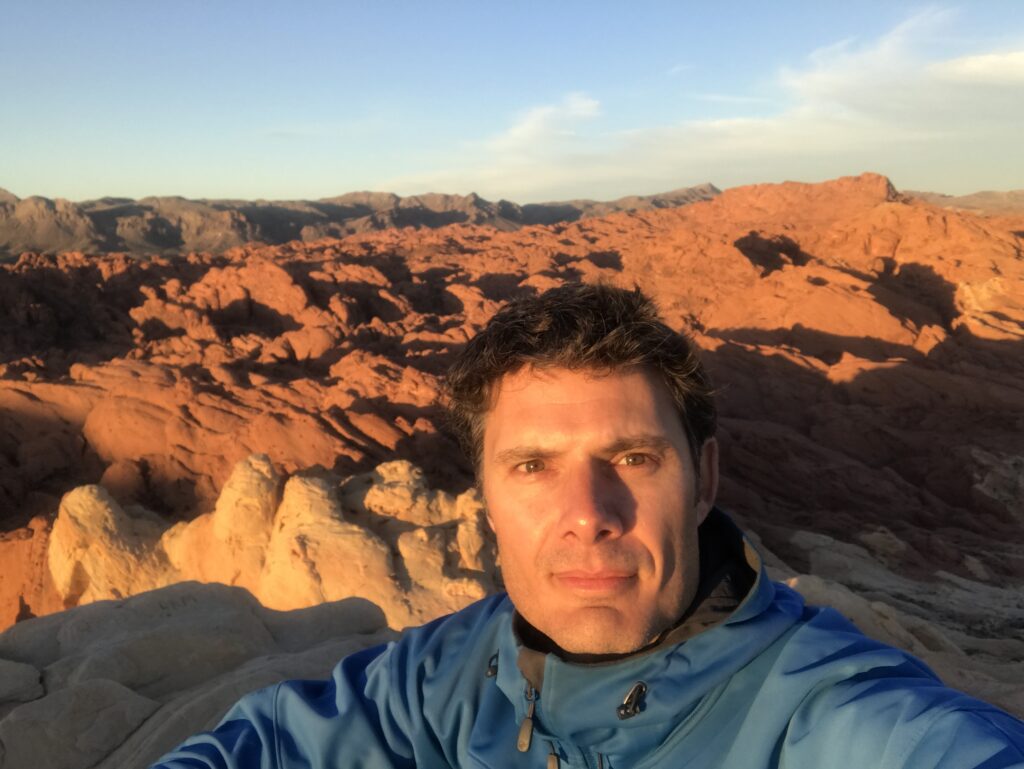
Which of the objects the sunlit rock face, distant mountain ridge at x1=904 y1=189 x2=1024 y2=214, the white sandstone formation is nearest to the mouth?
the white sandstone formation

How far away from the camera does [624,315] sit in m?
1.51

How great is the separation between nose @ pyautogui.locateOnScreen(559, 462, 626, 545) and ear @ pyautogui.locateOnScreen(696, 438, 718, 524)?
189 millimetres

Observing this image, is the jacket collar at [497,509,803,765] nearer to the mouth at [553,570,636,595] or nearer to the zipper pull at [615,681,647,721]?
the zipper pull at [615,681,647,721]

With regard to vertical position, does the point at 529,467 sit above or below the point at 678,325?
above

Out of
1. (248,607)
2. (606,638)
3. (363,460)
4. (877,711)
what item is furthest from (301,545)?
(877,711)

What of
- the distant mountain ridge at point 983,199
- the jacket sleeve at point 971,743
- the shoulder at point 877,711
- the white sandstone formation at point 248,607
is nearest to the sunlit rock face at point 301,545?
the white sandstone formation at point 248,607

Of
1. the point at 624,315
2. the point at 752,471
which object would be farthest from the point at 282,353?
the point at 624,315

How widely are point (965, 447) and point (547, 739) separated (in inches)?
459

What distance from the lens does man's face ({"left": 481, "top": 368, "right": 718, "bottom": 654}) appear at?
1.38 m

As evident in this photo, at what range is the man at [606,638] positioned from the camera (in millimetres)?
1229

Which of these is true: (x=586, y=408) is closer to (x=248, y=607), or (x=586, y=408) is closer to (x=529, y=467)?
(x=529, y=467)

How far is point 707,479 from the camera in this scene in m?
1.60

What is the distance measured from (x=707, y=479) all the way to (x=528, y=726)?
55cm

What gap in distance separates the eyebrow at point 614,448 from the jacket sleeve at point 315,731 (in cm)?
52
